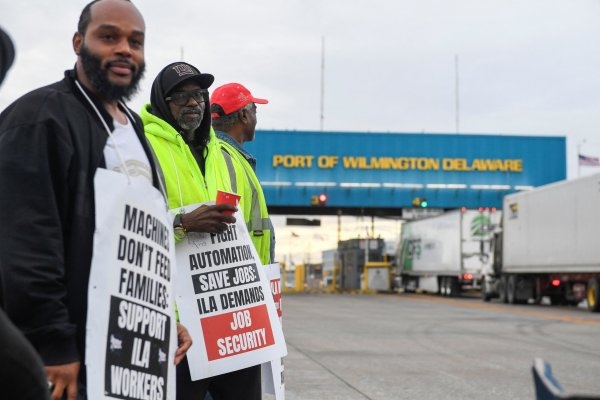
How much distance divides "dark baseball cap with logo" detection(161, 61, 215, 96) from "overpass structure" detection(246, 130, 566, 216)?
4170cm

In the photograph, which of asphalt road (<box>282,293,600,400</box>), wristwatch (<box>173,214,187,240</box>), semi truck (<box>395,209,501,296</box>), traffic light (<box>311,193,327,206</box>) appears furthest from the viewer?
traffic light (<box>311,193,327,206</box>)

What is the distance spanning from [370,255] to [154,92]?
48375mm

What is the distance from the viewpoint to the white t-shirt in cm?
315

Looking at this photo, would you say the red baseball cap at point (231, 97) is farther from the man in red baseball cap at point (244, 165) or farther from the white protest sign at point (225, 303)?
the white protest sign at point (225, 303)

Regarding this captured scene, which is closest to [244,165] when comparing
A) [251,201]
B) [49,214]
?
[251,201]

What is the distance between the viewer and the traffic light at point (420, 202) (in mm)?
44531

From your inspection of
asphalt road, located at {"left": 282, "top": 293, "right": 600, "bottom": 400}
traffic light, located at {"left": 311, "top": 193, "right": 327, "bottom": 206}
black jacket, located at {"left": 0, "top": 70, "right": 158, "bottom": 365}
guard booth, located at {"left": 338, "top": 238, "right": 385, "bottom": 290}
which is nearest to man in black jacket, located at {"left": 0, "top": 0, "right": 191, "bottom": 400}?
black jacket, located at {"left": 0, "top": 70, "right": 158, "bottom": 365}

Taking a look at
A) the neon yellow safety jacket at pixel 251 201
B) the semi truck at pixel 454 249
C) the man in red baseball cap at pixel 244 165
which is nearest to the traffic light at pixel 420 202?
the semi truck at pixel 454 249

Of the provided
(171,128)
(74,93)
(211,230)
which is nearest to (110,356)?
(74,93)

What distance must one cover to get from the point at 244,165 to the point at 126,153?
195 centimetres

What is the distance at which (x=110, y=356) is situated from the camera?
2949 mm

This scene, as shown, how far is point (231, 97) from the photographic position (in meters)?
5.39

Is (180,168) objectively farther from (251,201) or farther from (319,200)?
(319,200)

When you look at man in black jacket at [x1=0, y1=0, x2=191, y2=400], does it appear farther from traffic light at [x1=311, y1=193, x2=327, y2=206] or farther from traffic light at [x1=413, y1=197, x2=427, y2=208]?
traffic light at [x1=413, y1=197, x2=427, y2=208]
